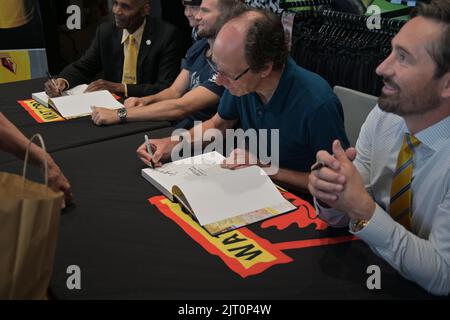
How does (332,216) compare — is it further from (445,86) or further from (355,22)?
(355,22)

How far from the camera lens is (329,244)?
3.92 feet

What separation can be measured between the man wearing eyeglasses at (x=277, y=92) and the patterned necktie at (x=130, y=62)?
136 cm

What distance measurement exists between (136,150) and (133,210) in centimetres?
48

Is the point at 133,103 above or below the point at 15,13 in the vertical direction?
below

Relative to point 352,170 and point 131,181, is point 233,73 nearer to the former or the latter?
point 131,181

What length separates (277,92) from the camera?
5.65ft

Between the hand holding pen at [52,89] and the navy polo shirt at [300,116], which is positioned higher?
the navy polo shirt at [300,116]

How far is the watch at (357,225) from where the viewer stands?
110 centimetres

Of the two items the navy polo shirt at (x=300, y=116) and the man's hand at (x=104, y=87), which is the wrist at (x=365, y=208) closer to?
the navy polo shirt at (x=300, y=116)

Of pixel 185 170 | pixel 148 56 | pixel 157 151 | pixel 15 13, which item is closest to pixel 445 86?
pixel 185 170

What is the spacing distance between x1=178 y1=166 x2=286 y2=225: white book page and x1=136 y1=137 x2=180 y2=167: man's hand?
0.95 ft

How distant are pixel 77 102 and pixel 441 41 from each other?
1.69 meters

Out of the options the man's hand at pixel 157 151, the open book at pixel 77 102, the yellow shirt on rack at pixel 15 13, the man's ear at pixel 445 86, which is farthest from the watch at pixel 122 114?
the yellow shirt on rack at pixel 15 13

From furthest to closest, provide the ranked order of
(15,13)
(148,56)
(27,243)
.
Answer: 1. (15,13)
2. (148,56)
3. (27,243)
